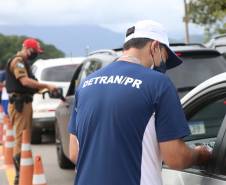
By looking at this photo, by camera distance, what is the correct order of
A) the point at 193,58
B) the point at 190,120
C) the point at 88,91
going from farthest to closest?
the point at 193,58
the point at 190,120
the point at 88,91

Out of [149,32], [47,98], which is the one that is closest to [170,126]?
[149,32]

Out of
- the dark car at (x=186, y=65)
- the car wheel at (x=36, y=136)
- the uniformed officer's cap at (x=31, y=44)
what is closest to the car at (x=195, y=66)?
the dark car at (x=186, y=65)

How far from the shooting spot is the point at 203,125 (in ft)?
14.1

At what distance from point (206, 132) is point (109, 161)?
58.8 inches

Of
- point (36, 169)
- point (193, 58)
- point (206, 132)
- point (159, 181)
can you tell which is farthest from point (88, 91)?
point (193, 58)

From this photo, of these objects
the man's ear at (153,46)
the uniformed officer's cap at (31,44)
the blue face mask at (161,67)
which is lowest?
the uniformed officer's cap at (31,44)

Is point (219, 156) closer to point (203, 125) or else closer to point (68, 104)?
point (203, 125)

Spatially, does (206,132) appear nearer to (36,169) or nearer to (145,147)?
(145,147)

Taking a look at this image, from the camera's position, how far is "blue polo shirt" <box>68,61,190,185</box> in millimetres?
2924

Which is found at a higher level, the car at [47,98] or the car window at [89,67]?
the car window at [89,67]

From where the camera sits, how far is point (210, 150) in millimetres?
3461

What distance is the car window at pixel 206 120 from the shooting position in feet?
12.6

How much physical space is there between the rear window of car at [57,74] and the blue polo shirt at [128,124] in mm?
9870

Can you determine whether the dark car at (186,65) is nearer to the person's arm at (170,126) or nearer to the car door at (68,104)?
the car door at (68,104)
